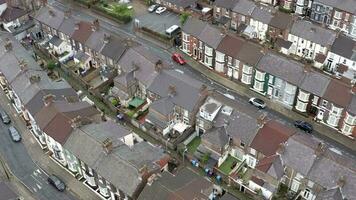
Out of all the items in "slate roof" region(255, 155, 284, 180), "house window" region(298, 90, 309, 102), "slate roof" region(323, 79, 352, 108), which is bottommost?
"slate roof" region(255, 155, 284, 180)

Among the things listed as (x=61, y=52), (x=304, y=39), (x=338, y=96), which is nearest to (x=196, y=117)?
(x=338, y=96)

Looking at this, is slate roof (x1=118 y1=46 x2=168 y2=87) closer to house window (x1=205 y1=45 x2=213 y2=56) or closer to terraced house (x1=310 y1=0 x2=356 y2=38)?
house window (x1=205 y1=45 x2=213 y2=56)

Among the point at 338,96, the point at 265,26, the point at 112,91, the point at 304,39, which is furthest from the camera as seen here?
the point at 265,26

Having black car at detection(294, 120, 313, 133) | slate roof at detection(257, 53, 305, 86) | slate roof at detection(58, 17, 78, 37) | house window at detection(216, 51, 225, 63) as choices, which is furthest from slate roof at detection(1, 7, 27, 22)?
black car at detection(294, 120, 313, 133)

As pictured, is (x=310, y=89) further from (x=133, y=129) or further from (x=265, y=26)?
(x=133, y=129)

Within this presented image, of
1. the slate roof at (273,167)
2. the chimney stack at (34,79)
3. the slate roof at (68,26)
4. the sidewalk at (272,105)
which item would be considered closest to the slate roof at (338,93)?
the sidewalk at (272,105)

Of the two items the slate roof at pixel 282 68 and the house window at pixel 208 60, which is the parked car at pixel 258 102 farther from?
the house window at pixel 208 60

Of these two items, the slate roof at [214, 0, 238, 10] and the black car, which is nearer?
the black car
